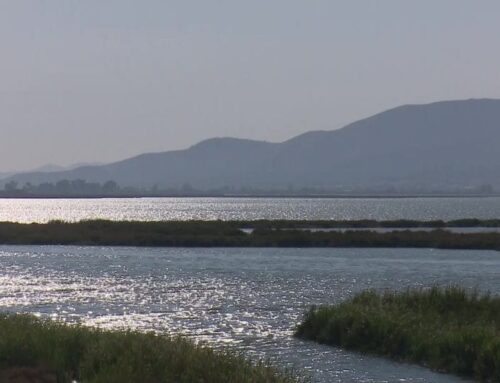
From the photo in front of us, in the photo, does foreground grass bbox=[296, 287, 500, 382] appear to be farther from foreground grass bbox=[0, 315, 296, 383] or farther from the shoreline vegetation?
the shoreline vegetation

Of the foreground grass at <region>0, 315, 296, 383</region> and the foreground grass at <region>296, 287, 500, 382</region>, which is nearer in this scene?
the foreground grass at <region>0, 315, 296, 383</region>

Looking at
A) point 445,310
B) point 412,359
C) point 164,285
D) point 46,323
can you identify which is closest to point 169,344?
point 46,323

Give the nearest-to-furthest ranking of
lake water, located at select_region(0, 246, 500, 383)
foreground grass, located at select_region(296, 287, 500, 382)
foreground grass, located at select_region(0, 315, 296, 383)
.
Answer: foreground grass, located at select_region(0, 315, 296, 383)
foreground grass, located at select_region(296, 287, 500, 382)
lake water, located at select_region(0, 246, 500, 383)

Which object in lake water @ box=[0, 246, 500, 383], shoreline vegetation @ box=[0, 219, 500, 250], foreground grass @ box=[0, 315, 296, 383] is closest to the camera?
foreground grass @ box=[0, 315, 296, 383]

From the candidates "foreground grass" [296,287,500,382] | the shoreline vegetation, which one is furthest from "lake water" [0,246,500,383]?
the shoreline vegetation

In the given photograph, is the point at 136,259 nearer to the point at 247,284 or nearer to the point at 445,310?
the point at 247,284

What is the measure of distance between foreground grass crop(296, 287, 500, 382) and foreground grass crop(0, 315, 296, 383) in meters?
6.90

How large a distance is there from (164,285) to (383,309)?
2275 centimetres

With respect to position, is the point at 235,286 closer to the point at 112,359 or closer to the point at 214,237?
the point at 112,359

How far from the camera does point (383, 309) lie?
3291 centimetres

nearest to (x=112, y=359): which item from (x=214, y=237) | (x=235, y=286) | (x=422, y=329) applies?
(x=422, y=329)

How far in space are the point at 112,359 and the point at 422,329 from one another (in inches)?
455

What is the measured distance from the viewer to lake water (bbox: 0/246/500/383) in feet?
102

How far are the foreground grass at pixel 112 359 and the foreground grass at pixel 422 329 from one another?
6898mm
